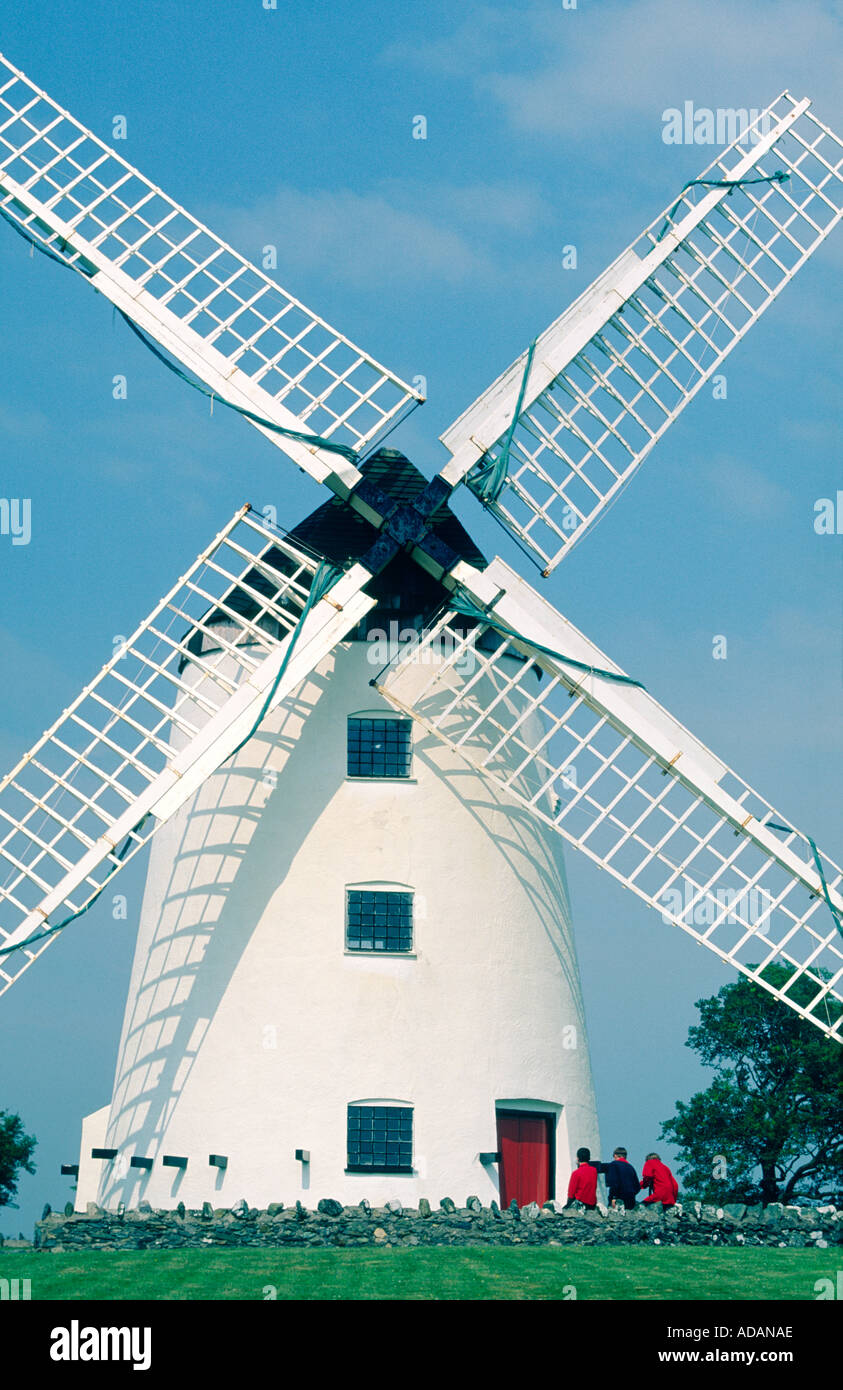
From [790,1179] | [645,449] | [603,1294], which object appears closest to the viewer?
[603,1294]

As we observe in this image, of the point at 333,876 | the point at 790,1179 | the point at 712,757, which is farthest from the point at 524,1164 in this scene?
the point at 790,1179

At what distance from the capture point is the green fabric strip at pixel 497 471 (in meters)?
20.9

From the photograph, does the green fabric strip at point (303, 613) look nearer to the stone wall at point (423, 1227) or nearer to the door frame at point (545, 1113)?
the stone wall at point (423, 1227)

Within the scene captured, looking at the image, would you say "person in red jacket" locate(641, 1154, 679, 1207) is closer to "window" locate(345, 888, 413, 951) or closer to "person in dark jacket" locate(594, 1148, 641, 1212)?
"person in dark jacket" locate(594, 1148, 641, 1212)

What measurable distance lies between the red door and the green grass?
342 centimetres

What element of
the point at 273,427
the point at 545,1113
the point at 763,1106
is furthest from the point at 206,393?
the point at 763,1106

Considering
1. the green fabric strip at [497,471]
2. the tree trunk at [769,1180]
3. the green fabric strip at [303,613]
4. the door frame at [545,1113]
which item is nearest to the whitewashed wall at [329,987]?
the door frame at [545,1113]

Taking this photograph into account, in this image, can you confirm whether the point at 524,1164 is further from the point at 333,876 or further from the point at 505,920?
the point at 333,876

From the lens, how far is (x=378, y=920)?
2077 centimetres

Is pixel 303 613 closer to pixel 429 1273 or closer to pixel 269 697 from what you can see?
pixel 269 697

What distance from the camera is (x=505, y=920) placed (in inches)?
832

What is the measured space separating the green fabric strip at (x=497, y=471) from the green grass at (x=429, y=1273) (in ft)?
30.1

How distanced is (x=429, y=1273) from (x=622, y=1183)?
5.26m

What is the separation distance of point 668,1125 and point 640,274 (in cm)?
2644
